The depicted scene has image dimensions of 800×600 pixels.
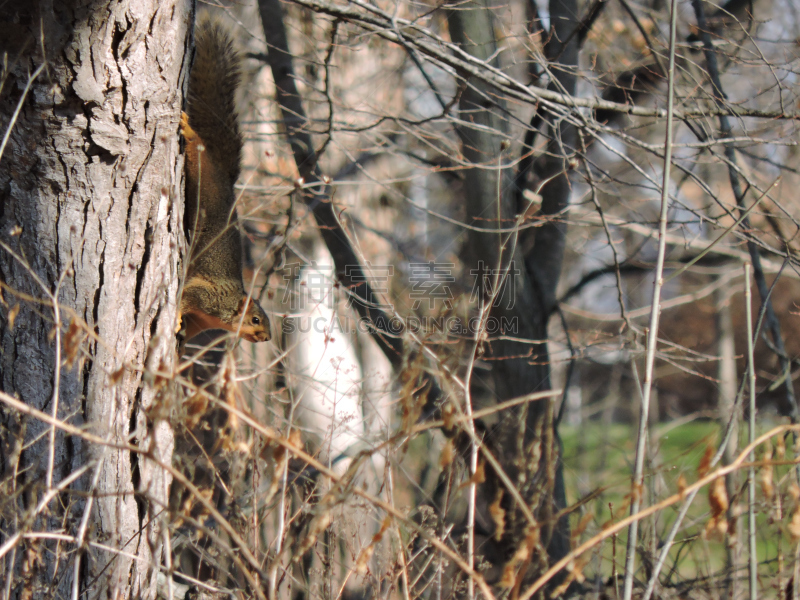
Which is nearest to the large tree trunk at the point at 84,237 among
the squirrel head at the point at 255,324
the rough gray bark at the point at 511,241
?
the squirrel head at the point at 255,324

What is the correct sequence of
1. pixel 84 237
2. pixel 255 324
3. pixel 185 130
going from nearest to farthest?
1. pixel 84 237
2. pixel 185 130
3. pixel 255 324

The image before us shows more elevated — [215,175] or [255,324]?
[215,175]

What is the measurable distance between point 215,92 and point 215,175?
1.26 ft

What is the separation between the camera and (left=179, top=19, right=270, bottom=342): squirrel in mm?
2424

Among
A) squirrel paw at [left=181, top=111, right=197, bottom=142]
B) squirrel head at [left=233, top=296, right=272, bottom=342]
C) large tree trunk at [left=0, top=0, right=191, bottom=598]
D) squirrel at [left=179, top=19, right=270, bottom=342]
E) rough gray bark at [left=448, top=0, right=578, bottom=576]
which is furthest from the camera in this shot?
rough gray bark at [left=448, top=0, right=578, bottom=576]

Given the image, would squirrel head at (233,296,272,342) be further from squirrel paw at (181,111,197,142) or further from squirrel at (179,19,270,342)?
squirrel paw at (181,111,197,142)

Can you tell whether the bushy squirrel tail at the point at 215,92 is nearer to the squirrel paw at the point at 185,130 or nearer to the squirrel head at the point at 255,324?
the squirrel paw at the point at 185,130

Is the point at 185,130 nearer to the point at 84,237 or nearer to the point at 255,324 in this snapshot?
the point at 84,237

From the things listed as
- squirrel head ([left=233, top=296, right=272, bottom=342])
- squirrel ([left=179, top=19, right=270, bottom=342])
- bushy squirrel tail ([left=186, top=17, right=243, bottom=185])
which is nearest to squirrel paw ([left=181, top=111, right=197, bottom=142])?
squirrel ([left=179, top=19, right=270, bottom=342])

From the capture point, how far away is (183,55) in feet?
5.59

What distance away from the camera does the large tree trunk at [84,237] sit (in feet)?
4.88

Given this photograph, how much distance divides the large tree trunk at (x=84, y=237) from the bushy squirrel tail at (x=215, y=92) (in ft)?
2.78

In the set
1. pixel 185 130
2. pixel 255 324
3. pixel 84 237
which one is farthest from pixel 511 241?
pixel 84 237

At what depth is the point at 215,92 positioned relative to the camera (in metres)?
2.52
